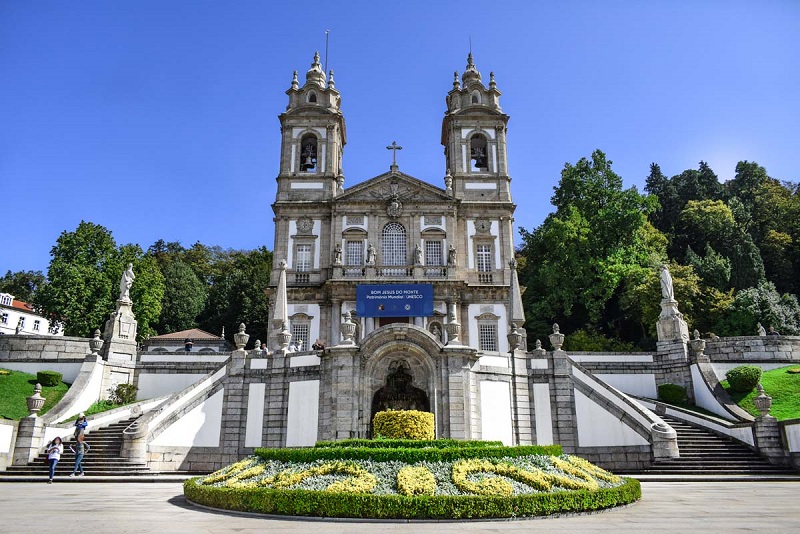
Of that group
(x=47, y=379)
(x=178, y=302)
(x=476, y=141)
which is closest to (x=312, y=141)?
(x=476, y=141)

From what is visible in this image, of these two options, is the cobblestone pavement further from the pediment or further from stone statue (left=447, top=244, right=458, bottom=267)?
the pediment

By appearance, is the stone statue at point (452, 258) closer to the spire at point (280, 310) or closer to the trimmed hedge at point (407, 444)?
the spire at point (280, 310)

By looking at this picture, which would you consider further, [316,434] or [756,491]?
[316,434]

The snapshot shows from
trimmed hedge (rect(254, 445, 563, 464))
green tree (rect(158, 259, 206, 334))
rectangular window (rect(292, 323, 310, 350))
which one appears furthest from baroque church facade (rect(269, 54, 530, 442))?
green tree (rect(158, 259, 206, 334))

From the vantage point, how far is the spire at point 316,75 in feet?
130

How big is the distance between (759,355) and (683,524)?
19.0 m

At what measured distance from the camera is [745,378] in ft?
74.6

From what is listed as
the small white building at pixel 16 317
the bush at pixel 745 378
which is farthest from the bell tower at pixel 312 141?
the small white building at pixel 16 317

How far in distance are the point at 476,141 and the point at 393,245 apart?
9288 millimetres

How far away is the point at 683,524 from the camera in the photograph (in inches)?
344

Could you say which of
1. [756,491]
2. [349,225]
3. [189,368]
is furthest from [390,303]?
[756,491]

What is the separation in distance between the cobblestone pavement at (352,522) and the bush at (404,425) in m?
6.01

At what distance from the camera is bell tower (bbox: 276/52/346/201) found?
37.1 meters

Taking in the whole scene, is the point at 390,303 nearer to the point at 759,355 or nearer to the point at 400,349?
the point at 400,349
